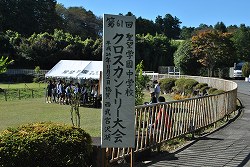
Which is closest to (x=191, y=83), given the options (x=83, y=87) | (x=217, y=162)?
(x=83, y=87)

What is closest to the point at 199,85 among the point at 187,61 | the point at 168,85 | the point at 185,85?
the point at 185,85

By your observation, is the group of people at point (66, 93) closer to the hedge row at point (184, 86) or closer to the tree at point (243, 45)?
the hedge row at point (184, 86)

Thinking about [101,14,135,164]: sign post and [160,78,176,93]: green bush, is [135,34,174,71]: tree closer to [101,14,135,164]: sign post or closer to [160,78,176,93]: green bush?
[160,78,176,93]: green bush

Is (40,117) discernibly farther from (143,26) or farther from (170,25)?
(170,25)

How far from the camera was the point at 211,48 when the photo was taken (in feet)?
139

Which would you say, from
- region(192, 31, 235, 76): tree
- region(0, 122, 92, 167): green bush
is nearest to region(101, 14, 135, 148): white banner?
region(0, 122, 92, 167): green bush

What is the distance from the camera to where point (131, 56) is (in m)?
Result: 5.57

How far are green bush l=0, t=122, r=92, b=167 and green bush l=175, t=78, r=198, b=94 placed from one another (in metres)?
20.8

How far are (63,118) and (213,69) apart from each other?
30.2 m

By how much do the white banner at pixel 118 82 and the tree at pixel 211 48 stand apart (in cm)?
3761

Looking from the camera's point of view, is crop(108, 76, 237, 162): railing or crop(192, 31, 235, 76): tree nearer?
crop(108, 76, 237, 162): railing

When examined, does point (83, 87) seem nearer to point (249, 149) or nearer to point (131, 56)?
point (249, 149)

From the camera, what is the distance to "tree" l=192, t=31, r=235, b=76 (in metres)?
42.1

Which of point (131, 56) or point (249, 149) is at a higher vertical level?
point (131, 56)
